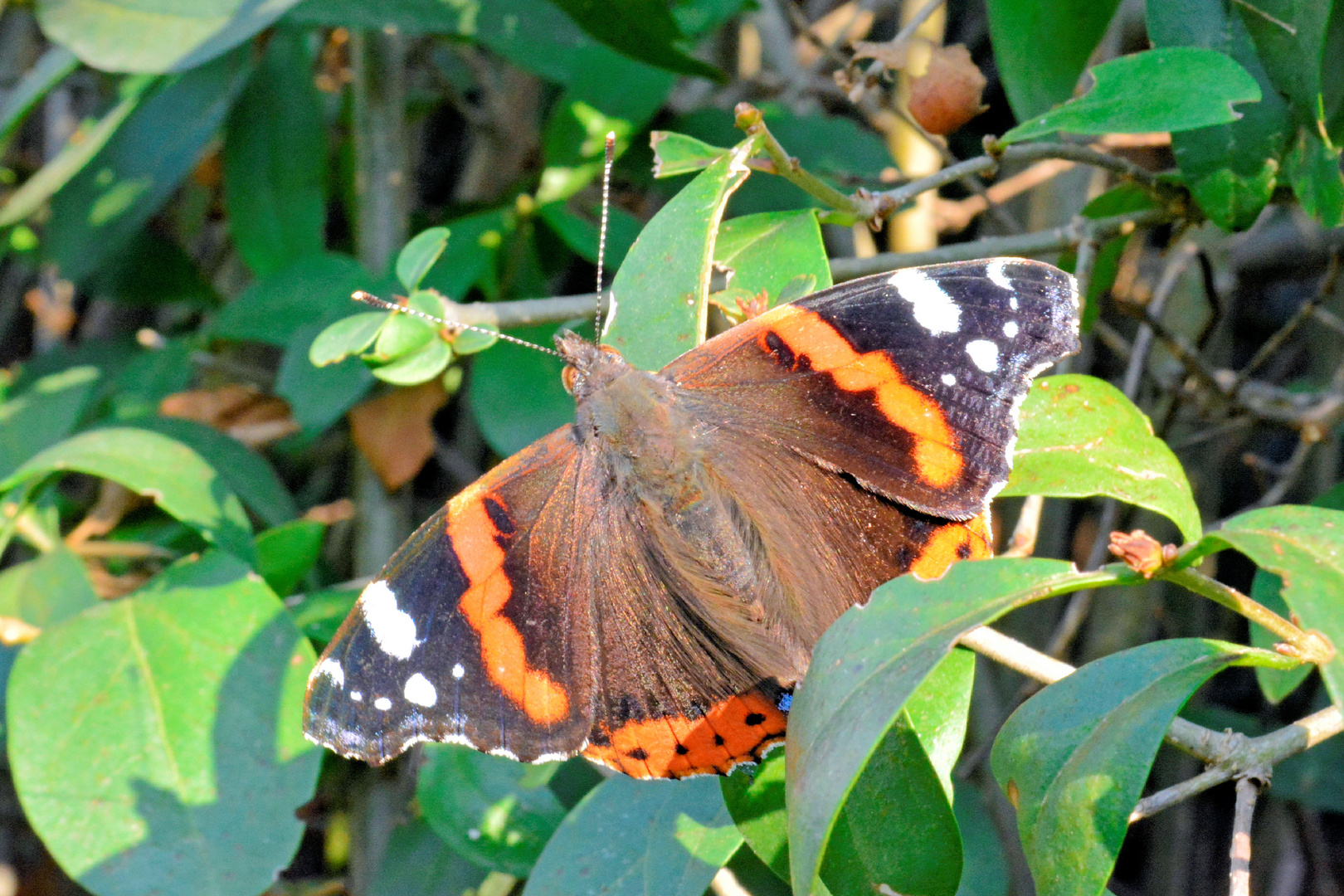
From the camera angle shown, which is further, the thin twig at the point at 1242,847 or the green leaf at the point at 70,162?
the green leaf at the point at 70,162

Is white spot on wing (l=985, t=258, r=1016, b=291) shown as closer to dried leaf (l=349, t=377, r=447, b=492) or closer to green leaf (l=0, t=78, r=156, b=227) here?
dried leaf (l=349, t=377, r=447, b=492)

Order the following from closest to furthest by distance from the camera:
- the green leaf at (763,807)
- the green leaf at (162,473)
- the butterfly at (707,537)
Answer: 1. the green leaf at (763,807)
2. the butterfly at (707,537)
3. the green leaf at (162,473)

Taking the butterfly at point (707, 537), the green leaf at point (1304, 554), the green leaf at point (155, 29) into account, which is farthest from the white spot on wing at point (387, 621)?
the green leaf at point (155, 29)

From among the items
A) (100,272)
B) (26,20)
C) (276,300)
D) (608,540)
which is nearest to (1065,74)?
(608,540)

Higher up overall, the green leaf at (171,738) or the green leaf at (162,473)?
the green leaf at (162,473)

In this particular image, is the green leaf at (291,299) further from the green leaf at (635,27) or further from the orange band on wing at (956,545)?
the orange band on wing at (956,545)

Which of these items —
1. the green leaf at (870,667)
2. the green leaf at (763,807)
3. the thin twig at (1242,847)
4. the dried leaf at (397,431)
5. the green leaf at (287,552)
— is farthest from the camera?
the dried leaf at (397,431)

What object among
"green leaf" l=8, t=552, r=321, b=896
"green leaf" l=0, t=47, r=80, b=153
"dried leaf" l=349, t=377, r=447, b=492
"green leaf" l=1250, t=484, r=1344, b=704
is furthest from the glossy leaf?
"green leaf" l=1250, t=484, r=1344, b=704

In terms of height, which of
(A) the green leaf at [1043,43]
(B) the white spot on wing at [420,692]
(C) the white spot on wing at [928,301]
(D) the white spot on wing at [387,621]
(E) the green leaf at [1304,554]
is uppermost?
(A) the green leaf at [1043,43]
